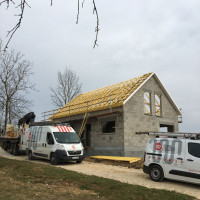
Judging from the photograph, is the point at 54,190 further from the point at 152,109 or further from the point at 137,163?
the point at 152,109

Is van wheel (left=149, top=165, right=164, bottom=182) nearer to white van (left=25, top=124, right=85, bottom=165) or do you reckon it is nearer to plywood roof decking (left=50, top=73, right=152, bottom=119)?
white van (left=25, top=124, right=85, bottom=165)

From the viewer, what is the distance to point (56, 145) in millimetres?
14703

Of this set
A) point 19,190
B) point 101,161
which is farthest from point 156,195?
point 101,161

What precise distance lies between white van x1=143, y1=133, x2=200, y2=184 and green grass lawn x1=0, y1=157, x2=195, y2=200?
197cm

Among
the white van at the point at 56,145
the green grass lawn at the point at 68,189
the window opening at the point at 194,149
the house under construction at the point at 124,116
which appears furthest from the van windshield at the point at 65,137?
the window opening at the point at 194,149

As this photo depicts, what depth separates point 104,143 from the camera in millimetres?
19031

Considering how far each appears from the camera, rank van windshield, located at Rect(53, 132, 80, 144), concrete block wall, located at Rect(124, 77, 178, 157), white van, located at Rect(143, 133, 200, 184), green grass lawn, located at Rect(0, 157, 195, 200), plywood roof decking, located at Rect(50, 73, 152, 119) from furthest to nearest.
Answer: plywood roof decking, located at Rect(50, 73, 152, 119)
concrete block wall, located at Rect(124, 77, 178, 157)
van windshield, located at Rect(53, 132, 80, 144)
white van, located at Rect(143, 133, 200, 184)
green grass lawn, located at Rect(0, 157, 195, 200)

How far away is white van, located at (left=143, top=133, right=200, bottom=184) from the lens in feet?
29.8

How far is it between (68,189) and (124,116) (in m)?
10.7

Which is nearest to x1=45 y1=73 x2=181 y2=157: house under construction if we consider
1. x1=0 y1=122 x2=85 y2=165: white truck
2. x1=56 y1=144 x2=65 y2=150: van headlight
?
x1=0 y1=122 x2=85 y2=165: white truck

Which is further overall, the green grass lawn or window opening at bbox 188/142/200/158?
window opening at bbox 188/142/200/158

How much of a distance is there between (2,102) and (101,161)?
2166cm

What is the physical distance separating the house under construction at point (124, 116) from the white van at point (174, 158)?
6991 millimetres

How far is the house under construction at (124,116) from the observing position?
17.9 m
